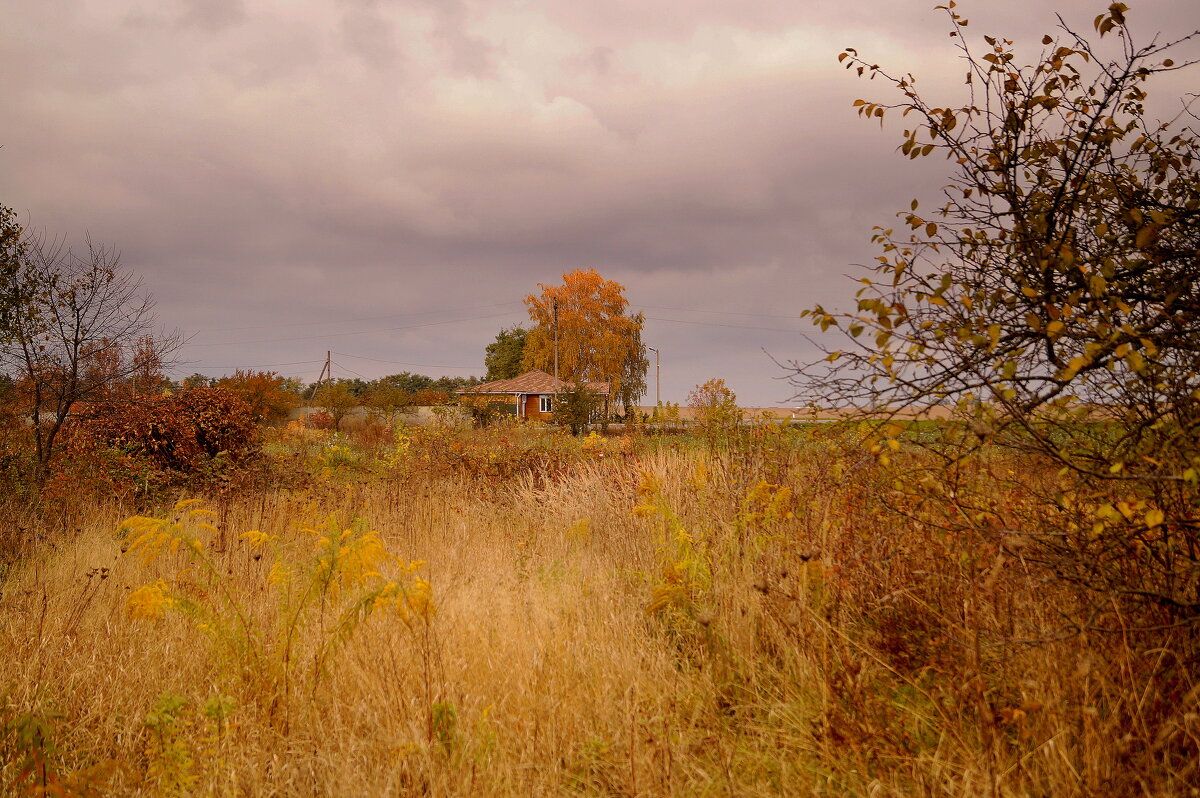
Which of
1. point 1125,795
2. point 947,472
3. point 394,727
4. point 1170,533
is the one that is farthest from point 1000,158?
point 394,727

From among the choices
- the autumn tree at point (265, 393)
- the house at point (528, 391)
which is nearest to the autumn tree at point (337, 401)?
the autumn tree at point (265, 393)

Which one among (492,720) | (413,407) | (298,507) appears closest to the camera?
(492,720)

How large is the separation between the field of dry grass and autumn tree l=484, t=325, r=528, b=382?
51.2m

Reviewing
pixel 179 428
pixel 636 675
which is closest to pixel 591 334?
pixel 179 428

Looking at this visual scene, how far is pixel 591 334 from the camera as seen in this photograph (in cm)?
4562

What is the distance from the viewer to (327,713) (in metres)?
3.28

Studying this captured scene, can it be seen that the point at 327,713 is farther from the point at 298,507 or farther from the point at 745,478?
the point at 298,507

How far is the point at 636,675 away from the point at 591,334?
140 feet

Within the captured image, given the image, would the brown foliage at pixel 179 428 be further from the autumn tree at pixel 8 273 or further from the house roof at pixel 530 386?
the house roof at pixel 530 386

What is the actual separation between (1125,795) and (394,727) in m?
2.56

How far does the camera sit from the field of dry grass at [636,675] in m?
2.44

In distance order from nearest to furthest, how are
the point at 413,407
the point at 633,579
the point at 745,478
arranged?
the point at 633,579 < the point at 745,478 < the point at 413,407

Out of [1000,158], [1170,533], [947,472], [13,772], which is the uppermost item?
[1000,158]

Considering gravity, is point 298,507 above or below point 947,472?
below
